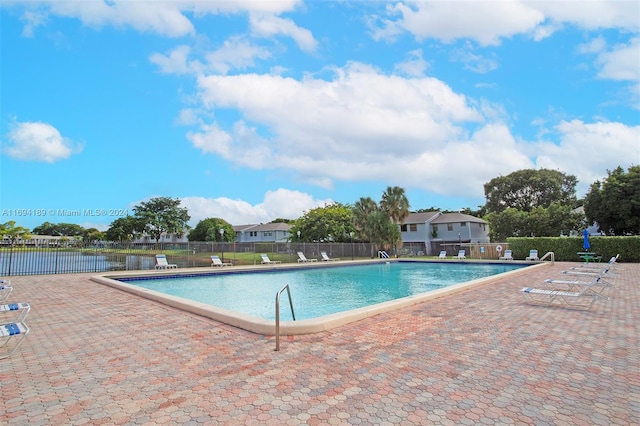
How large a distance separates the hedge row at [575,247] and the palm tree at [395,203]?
37.4 feet

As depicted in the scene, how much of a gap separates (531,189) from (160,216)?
51.0m

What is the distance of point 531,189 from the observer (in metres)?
52.2

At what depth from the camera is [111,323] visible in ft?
22.4

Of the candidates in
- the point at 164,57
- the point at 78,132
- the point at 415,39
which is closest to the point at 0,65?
the point at 78,132

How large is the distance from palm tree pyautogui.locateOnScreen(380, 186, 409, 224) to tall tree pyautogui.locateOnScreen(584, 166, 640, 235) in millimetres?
15677

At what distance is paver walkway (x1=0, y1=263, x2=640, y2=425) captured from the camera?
322 cm

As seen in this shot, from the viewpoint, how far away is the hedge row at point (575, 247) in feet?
78.0

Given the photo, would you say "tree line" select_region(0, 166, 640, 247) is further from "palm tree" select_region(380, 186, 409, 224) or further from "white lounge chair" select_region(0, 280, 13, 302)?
"white lounge chair" select_region(0, 280, 13, 302)

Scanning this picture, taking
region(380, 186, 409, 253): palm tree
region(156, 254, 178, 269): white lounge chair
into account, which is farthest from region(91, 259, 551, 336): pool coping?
region(380, 186, 409, 253): palm tree

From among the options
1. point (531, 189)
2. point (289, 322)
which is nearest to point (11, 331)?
point (289, 322)

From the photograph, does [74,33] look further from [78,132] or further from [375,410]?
[375,410]

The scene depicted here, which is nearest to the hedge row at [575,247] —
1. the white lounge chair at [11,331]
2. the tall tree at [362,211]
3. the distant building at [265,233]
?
the tall tree at [362,211]

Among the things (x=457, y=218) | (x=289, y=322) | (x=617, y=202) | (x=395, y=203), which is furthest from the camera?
(x=457, y=218)

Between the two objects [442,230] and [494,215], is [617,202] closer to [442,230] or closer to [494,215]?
[494,215]
